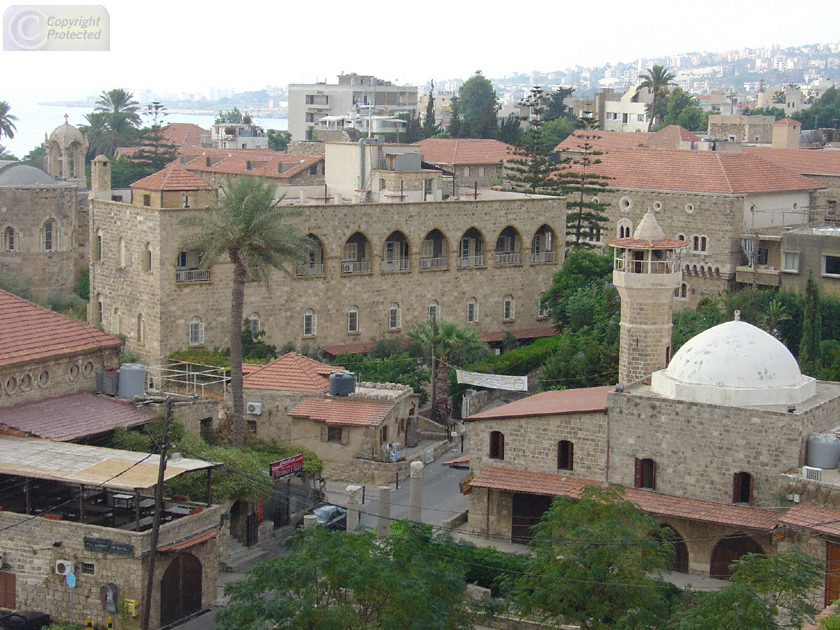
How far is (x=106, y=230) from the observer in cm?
4703

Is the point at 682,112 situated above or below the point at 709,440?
above

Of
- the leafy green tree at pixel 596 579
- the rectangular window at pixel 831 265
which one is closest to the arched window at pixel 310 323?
the rectangular window at pixel 831 265

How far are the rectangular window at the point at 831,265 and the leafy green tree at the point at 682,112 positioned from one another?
67334 millimetres

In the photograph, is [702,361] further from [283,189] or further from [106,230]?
[283,189]

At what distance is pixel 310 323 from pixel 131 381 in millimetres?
15567

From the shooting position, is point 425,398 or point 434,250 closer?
point 425,398

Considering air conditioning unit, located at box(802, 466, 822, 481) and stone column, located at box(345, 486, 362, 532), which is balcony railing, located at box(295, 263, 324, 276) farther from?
air conditioning unit, located at box(802, 466, 822, 481)

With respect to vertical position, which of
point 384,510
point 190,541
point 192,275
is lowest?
point 384,510

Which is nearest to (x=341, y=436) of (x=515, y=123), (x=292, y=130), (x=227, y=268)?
(x=227, y=268)

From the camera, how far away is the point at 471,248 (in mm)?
52000

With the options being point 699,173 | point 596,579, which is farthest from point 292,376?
point 699,173

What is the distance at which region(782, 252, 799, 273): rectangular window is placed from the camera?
53156 millimetres

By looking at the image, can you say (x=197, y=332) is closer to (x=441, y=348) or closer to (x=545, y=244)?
(x=441, y=348)

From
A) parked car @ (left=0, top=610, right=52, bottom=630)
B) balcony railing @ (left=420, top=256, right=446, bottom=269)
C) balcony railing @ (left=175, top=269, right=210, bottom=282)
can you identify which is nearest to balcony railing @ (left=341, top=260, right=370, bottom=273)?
balcony railing @ (left=420, top=256, right=446, bottom=269)
